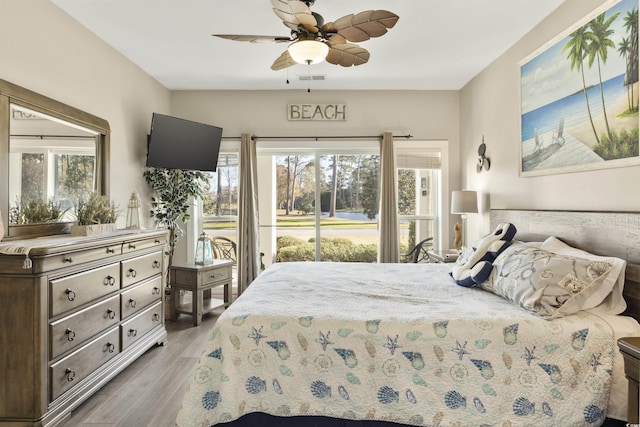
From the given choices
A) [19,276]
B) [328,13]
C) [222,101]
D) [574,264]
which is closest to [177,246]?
[222,101]

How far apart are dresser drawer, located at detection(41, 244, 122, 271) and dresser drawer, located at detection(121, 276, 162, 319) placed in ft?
1.23

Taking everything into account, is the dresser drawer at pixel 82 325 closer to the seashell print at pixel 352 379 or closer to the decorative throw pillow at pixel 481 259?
the seashell print at pixel 352 379

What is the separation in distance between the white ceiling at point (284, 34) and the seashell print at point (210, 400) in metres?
2.60

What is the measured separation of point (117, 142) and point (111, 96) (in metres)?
0.45

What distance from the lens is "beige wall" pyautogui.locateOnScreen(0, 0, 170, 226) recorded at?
234 cm

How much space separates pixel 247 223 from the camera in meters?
4.44

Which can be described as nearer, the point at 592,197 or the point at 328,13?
the point at 592,197

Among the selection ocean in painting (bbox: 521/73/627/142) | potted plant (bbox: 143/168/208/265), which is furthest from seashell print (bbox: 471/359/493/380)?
potted plant (bbox: 143/168/208/265)

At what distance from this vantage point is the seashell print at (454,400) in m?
1.58

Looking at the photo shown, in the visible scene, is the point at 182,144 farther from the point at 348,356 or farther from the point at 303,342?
the point at 348,356

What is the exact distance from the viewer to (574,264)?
A: 1.84m

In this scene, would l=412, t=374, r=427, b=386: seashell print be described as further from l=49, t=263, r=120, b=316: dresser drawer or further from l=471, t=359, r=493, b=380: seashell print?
l=49, t=263, r=120, b=316: dresser drawer

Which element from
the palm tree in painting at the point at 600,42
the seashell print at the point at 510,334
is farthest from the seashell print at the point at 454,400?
the palm tree in painting at the point at 600,42

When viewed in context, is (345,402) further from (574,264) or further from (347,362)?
(574,264)
